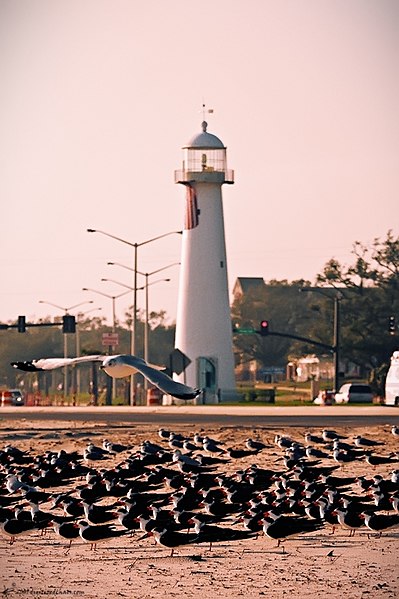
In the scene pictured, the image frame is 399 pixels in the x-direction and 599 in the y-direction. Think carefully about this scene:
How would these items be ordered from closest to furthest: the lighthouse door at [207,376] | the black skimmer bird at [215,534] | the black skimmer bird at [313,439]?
1. the black skimmer bird at [215,534]
2. the black skimmer bird at [313,439]
3. the lighthouse door at [207,376]

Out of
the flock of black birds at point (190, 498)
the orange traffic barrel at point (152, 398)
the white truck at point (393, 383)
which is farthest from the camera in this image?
the orange traffic barrel at point (152, 398)

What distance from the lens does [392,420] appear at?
6041cm

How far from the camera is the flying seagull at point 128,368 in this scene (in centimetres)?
4297

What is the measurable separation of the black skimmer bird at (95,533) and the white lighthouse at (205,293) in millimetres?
57835

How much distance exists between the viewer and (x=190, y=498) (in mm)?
28047

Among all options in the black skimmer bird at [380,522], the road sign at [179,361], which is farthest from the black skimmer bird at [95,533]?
the road sign at [179,361]

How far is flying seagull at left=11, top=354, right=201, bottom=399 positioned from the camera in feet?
141

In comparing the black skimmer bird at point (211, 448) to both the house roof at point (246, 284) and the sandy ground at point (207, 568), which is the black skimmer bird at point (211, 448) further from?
the house roof at point (246, 284)

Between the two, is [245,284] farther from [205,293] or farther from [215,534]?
[215,534]

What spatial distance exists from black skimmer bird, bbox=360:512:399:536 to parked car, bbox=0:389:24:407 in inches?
2488

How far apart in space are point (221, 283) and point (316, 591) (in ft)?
211

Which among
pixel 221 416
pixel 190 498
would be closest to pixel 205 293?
pixel 221 416

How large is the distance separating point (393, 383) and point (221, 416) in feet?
35.4

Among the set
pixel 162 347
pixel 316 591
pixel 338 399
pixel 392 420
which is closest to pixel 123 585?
pixel 316 591
